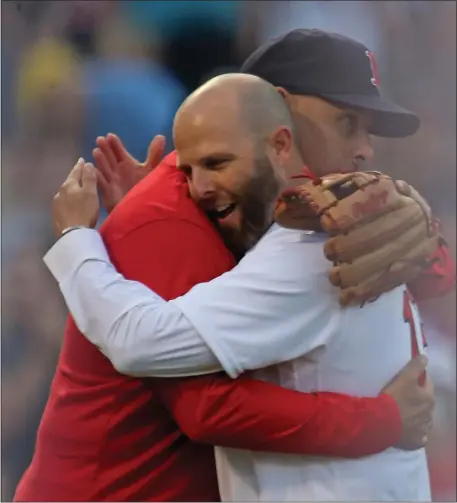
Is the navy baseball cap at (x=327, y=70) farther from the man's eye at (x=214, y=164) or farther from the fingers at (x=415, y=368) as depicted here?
the fingers at (x=415, y=368)

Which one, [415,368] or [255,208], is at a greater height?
[255,208]

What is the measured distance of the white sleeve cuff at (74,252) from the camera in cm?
62

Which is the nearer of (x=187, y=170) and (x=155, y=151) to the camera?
(x=187, y=170)

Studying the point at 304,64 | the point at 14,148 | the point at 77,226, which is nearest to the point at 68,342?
the point at 77,226

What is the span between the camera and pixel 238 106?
63cm

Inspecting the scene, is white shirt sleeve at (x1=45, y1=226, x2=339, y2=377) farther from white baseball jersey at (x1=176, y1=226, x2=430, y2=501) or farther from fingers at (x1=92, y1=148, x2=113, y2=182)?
fingers at (x1=92, y1=148, x2=113, y2=182)

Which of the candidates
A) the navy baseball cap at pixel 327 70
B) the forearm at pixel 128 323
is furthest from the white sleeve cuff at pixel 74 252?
the navy baseball cap at pixel 327 70

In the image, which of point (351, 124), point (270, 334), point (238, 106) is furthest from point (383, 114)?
point (270, 334)

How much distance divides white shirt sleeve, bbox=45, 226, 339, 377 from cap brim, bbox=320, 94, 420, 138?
0.16 meters

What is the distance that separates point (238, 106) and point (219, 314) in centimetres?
19

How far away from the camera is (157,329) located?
57 centimetres

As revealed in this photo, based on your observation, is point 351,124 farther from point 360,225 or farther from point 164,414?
point 164,414

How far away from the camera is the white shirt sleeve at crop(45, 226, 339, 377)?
57 cm

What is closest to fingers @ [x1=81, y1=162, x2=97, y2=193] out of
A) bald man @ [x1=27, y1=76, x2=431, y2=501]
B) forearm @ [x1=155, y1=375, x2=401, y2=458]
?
bald man @ [x1=27, y1=76, x2=431, y2=501]
